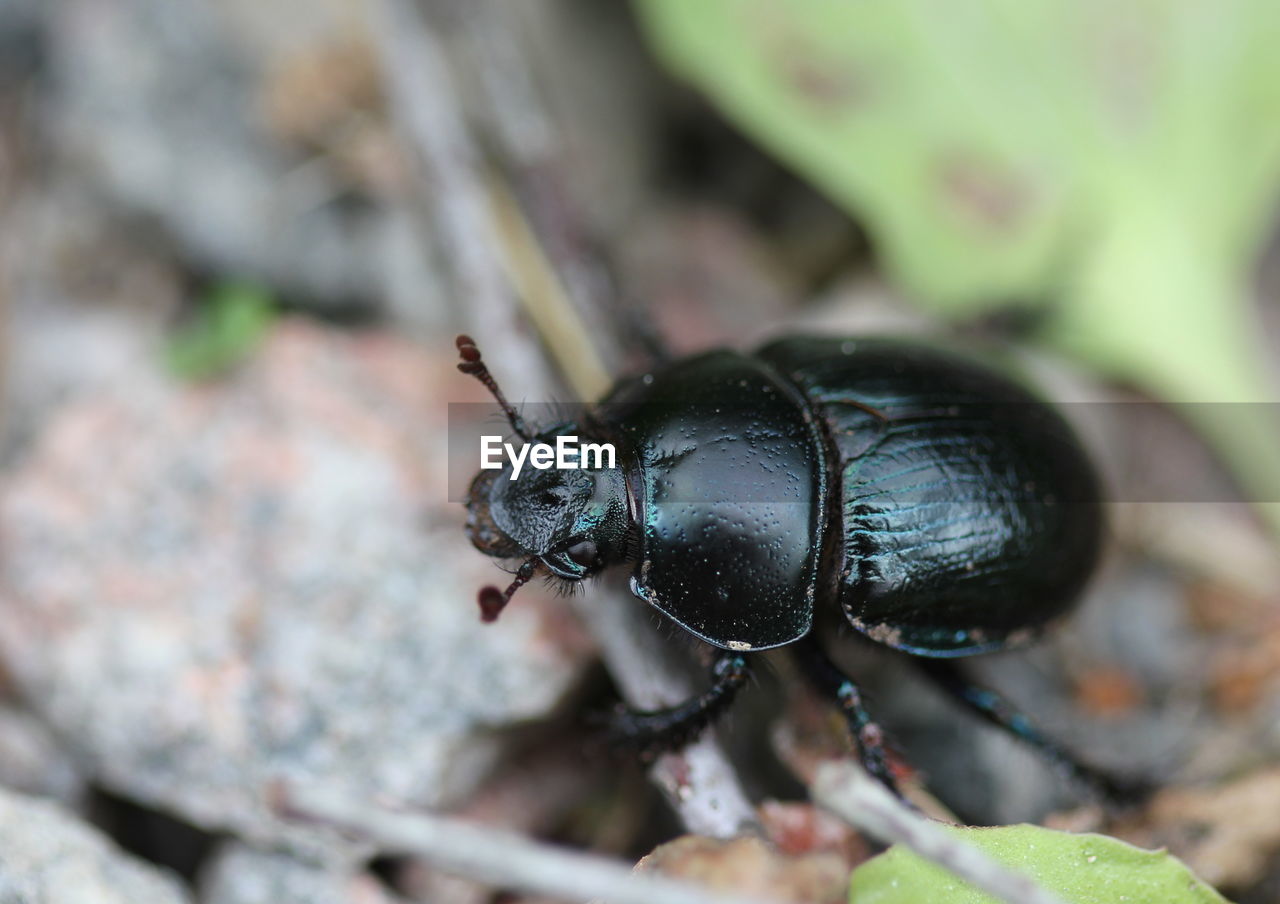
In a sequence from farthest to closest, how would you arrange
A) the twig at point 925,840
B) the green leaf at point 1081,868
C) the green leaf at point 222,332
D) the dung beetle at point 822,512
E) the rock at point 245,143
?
the rock at point 245,143 → the green leaf at point 222,332 → the dung beetle at point 822,512 → the green leaf at point 1081,868 → the twig at point 925,840

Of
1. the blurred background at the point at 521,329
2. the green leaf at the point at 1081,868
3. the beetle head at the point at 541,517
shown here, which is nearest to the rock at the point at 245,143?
the blurred background at the point at 521,329

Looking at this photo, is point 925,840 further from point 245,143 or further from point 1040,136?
point 245,143

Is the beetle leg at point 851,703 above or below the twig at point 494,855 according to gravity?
below

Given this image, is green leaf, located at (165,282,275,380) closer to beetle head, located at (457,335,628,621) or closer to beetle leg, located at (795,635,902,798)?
beetle head, located at (457,335,628,621)

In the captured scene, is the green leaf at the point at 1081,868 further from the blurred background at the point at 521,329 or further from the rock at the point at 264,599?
the rock at the point at 264,599

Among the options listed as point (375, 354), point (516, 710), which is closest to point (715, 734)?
point (516, 710)

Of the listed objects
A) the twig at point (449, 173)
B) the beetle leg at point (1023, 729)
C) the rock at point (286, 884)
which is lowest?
the rock at point (286, 884)

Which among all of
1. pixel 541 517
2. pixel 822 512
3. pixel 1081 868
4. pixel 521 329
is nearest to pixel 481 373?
pixel 541 517
